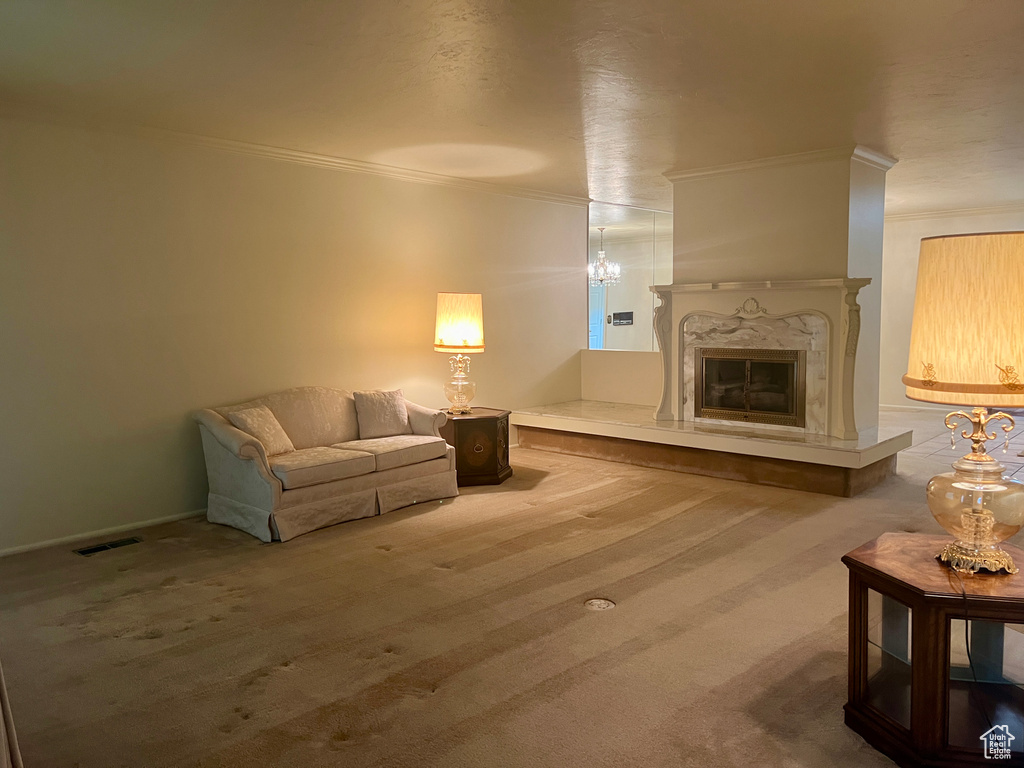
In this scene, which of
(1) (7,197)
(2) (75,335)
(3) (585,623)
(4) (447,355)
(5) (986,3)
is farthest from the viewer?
(4) (447,355)

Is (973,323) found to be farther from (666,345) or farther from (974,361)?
(666,345)

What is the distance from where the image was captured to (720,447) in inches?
Result: 237

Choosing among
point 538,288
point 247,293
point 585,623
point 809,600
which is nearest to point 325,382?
point 247,293

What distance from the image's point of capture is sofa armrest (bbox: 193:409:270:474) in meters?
4.57

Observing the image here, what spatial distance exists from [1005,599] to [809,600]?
1532mm

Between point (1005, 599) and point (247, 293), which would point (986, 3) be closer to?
point (1005, 599)

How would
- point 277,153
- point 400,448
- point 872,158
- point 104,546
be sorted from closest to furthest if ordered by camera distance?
point 104,546, point 400,448, point 277,153, point 872,158

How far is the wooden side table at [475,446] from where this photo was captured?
5965mm

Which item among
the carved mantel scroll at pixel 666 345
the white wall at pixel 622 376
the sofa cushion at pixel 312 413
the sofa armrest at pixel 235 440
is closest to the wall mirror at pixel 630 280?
the white wall at pixel 622 376

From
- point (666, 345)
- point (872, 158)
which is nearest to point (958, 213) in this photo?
point (872, 158)

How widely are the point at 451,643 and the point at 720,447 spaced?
11.6ft

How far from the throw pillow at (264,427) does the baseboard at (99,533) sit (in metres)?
0.77

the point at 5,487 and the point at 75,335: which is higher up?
the point at 75,335

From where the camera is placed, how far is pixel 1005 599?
208 centimetres
